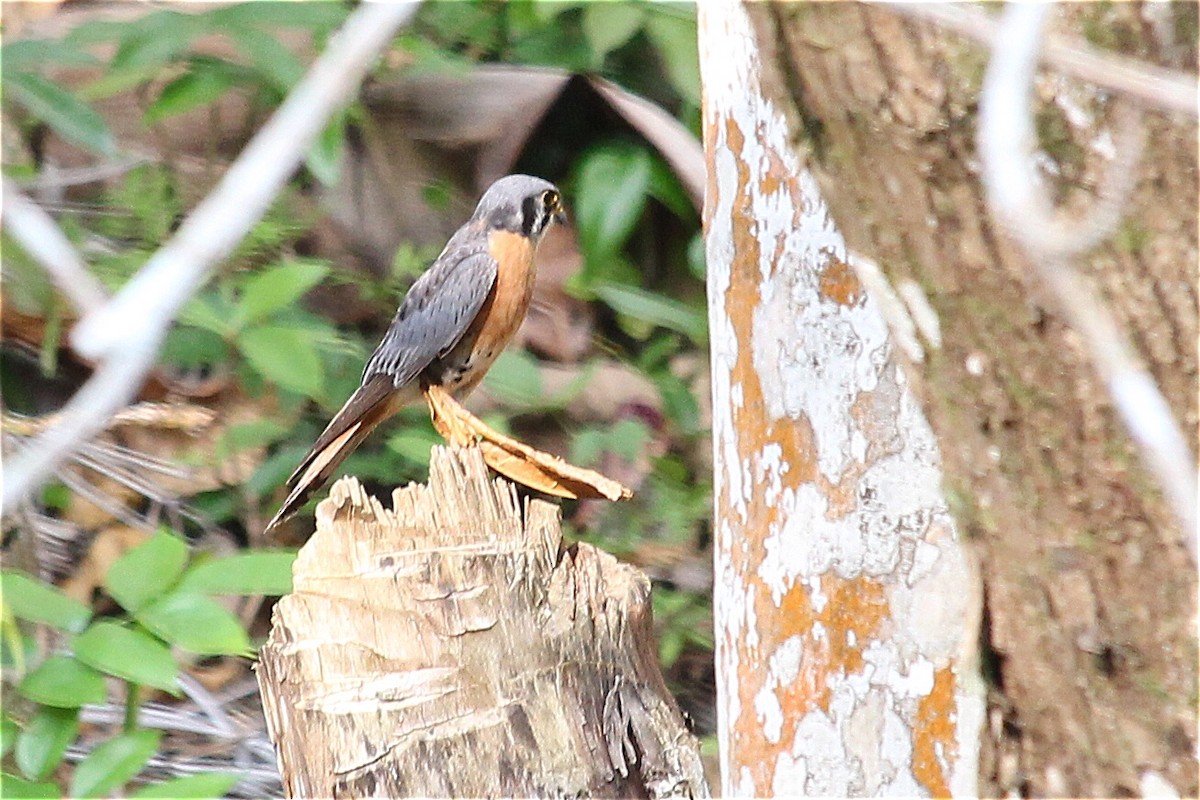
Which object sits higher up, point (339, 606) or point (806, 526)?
point (806, 526)

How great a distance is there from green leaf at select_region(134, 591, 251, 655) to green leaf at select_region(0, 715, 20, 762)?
0.42m

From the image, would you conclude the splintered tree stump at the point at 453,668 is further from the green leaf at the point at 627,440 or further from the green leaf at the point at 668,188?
the green leaf at the point at 668,188

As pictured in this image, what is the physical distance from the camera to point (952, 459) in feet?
4.70

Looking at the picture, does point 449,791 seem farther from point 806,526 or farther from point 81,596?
Answer: point 81,596

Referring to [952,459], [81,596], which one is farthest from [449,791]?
[81,596]

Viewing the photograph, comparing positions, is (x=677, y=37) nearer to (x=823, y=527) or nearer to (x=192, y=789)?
(x=823, y=527)

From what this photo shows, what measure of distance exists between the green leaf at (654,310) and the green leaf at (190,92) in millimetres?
1375

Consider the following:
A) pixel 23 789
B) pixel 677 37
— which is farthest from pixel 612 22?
pixel 23 789

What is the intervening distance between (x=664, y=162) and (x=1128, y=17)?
148 inches

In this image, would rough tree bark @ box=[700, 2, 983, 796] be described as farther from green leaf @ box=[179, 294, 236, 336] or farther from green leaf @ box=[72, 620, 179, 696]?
green leaf @ box=[179, 294, 236, 336]

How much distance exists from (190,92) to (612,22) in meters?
1.30

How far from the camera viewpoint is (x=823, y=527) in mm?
2723

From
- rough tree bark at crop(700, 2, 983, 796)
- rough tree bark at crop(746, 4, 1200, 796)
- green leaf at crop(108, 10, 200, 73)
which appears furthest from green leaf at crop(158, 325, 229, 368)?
rough tree bark at crop(746, 4, 1200, 796)

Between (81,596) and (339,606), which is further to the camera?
(81,596)
